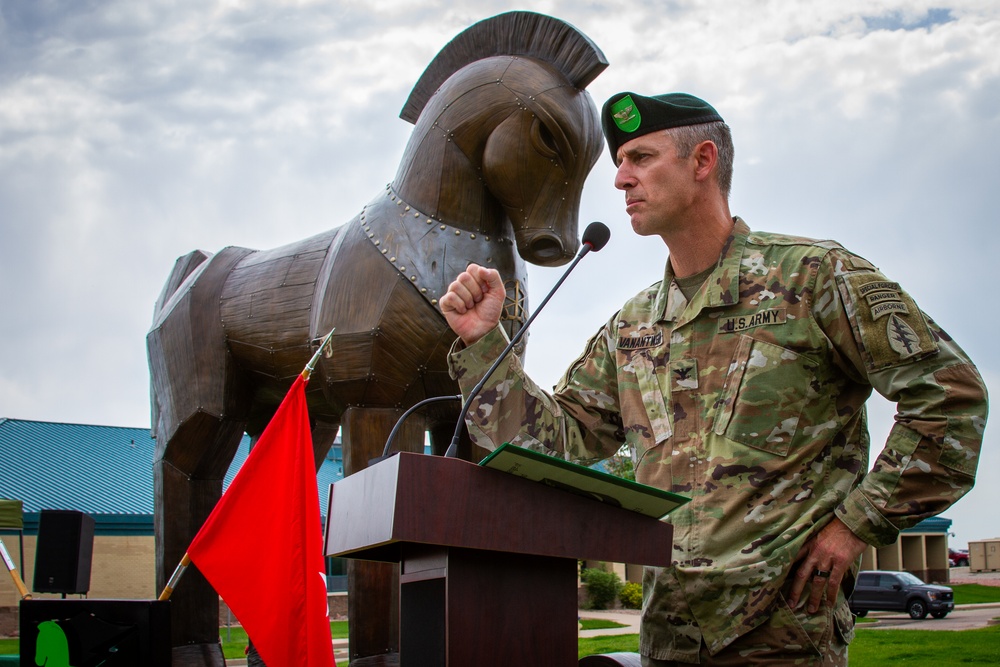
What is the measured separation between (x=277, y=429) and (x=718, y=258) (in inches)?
98.1

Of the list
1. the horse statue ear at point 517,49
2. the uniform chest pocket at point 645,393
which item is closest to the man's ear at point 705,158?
the uniform chest pocket at point 645,393

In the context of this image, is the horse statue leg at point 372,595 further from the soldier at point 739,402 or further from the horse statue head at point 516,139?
the soldier at point 739,402

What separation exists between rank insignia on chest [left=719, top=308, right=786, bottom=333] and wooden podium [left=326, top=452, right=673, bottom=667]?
0.56 metres

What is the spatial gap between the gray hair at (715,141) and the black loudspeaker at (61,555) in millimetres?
4441

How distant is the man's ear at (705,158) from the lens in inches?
86.9

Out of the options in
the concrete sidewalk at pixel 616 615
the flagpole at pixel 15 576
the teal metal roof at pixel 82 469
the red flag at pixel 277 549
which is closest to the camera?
the red flag at pixel 277 549

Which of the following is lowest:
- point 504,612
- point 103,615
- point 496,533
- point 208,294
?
point 103,615

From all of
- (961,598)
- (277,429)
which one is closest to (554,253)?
(277,429)

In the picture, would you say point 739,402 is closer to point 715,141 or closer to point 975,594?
point 715,141

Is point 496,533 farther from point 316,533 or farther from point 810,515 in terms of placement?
point 316,533

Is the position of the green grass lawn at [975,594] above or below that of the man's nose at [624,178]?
below

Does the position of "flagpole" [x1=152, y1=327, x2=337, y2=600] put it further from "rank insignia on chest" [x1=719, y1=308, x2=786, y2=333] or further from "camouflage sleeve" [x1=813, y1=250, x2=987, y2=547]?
"camouflage sleeve" [x1=813, y1=250, x2=987, y2=547]

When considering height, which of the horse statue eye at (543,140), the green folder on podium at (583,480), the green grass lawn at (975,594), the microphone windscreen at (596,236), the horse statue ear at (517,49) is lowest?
the green grass lawn at (975,594)

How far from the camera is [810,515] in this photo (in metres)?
1.90
